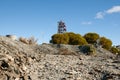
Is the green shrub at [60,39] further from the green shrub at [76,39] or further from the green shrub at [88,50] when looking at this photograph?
the green shrub at [88,50]

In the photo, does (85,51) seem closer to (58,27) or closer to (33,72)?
(33,72)

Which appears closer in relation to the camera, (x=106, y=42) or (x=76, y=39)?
(x=76, y=39)

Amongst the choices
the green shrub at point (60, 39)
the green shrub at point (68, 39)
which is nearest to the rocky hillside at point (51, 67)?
the green shrub at point (68, 39)

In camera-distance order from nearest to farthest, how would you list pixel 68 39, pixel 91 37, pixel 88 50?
pixel 88 50 → pixel 68 39 → pixel 91 37

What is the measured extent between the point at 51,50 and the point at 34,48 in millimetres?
1225

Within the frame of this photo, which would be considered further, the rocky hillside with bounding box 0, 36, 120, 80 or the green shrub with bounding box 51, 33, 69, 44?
the green shrub with bounding box 51, 33, 69, 44

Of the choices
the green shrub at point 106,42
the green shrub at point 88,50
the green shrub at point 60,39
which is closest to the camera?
the green shrub at point 88,50

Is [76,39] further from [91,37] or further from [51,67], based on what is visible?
[51,67]

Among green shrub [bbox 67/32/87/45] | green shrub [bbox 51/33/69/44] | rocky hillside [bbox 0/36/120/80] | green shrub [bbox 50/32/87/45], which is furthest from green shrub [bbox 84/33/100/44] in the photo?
rocky hillside [bbox 0/36/120/80]

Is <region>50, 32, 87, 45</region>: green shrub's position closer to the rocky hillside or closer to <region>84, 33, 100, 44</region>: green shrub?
<region>84, 33, 100, 44</region>: green shrub

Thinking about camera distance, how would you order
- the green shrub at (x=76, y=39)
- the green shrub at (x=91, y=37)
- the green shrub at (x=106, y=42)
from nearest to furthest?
the green shrub at (x=76, y=39)
the green shrub at (x=91, y=37)
the green shrub at (x=106, y=42)

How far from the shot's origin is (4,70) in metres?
13.8

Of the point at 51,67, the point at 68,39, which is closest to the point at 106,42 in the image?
the point at 68,39

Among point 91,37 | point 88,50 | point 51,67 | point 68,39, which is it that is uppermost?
point 91,37
